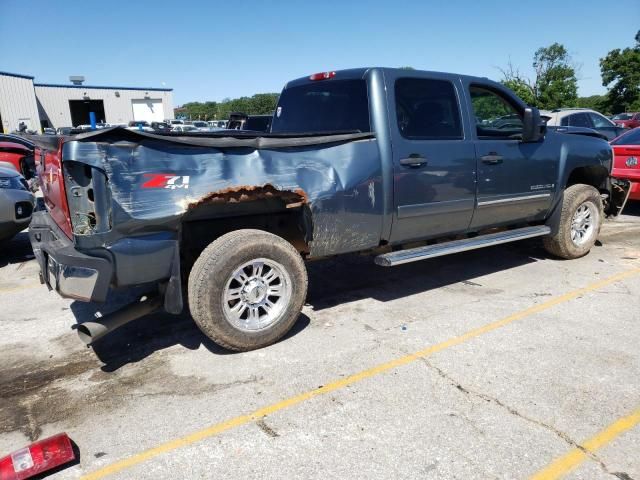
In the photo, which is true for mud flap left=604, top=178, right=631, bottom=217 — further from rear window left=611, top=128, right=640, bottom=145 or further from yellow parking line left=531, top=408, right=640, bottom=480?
yellow parking line left=531, top=408, right=640, bottom=480

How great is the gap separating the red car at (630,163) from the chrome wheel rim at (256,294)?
687 centimetres

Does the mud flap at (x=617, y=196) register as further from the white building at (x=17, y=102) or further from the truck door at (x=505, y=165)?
the white building at (x=17, y=102)

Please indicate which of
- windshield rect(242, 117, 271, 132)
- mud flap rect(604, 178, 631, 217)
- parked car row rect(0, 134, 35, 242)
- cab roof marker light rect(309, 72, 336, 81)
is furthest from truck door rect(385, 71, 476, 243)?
windshield rect(242, 117, 271, 132)

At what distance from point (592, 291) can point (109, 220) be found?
4529mm

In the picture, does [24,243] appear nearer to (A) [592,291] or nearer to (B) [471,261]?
(B) [471,261]

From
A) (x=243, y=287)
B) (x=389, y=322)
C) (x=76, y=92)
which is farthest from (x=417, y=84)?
(x=76, y=92)

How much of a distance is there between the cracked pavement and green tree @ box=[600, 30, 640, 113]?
6081 cm

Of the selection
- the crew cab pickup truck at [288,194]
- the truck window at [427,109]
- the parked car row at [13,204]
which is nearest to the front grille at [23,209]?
the parked car row at [13,204]

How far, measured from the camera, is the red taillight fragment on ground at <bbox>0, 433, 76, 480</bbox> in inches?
91.5

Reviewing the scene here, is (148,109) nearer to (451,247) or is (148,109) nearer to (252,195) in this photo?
(451,247)

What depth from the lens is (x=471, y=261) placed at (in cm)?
611

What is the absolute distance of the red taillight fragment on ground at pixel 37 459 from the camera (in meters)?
2.32

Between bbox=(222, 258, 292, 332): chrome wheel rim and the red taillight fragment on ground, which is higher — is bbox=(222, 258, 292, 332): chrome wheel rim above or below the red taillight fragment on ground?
above

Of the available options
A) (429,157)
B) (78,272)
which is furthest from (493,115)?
→ (78,272)
